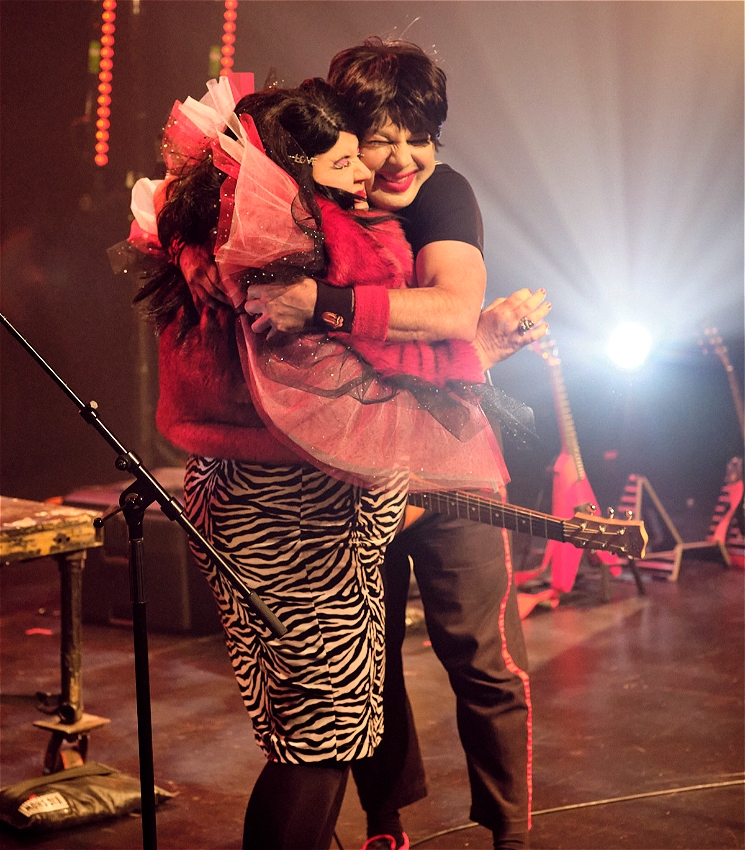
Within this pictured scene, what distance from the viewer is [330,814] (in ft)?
4.52

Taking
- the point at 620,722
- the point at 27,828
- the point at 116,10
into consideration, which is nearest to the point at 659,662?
the point at 620,722

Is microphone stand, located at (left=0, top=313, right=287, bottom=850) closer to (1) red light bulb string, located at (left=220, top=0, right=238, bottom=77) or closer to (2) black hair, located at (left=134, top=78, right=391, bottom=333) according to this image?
(2) black hair, located at (left=134, top=78, right=391, bottom=333)

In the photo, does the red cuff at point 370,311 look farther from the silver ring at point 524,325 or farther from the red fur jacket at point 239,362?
the silver ring at point 524,325

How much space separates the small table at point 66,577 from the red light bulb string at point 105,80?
8.41ft

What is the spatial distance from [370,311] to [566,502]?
345 centimetres

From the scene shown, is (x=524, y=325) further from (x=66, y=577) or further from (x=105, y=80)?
(x=105, y=80)

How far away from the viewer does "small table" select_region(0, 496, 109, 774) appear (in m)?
2.45

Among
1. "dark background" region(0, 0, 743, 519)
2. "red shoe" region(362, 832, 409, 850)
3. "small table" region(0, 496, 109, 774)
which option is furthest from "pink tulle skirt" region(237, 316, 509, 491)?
"dark background" region(0, 0, 743, 519)

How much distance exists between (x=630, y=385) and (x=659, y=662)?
3.00m

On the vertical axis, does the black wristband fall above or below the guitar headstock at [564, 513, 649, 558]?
above

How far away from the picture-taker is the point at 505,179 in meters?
5.03

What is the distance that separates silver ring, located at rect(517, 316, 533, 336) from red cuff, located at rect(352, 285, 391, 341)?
31cm

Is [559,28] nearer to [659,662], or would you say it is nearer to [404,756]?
[659,662]

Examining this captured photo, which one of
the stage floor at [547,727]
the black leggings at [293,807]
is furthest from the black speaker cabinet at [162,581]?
the black leggings at [293,807]
